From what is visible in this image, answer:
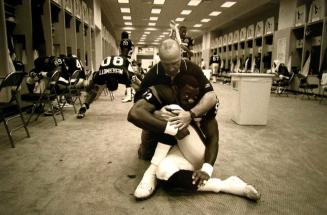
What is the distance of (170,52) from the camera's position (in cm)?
180

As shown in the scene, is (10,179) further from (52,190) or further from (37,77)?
(37,77)

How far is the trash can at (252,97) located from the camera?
3824mm

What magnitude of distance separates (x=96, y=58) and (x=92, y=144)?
8606 millimetres

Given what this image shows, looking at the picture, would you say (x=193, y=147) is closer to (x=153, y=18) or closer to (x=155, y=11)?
(x=155, y=11)

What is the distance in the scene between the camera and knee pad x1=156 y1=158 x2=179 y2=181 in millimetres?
1736

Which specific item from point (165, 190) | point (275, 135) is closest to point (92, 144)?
point (165, 190)

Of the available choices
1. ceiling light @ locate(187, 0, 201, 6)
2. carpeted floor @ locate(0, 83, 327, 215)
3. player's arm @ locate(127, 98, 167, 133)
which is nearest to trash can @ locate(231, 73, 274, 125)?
carpeted floor @ locate(0, 83, 327, 215)

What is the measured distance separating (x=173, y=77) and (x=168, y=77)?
108 millimetres

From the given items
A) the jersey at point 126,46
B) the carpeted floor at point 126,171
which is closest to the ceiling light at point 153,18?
the jersey at point 126,46

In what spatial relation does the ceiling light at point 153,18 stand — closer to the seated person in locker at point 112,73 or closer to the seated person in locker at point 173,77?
the seated person in locker at point 112,73

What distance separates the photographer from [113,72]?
13.5ft

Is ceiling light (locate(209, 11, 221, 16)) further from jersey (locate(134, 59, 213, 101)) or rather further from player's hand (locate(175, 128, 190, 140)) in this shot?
player's hand (locate(175, 128, 190, 140))

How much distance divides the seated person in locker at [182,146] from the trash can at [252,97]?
1.97 meters

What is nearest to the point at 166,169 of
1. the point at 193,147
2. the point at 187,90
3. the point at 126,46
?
the point at 193,147
